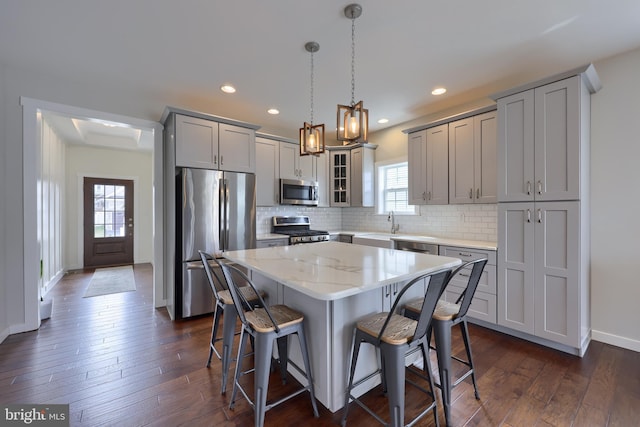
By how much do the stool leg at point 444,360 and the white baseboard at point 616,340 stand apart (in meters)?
2.15

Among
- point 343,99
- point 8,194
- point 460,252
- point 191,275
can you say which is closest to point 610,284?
point 460,252

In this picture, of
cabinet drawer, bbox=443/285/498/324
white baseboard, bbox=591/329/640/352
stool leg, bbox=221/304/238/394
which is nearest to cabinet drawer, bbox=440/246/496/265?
cabinet drawer, bbox=443/285/498/324

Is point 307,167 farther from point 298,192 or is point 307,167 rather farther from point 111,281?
point 111,281

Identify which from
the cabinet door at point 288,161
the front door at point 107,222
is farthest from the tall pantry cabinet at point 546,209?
the front door at point 107,222

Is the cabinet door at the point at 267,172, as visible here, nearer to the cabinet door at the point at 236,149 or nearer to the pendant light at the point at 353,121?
the cabinet door at the point at 236,149

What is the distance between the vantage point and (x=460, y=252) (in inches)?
123

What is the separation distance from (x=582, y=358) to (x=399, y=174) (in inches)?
124

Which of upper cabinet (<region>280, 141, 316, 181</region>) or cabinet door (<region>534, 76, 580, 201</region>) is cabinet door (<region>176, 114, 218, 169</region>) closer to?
upper cabinet (<region>280, 141, 316, 181</region>)

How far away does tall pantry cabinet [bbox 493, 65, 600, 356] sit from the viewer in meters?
2.40

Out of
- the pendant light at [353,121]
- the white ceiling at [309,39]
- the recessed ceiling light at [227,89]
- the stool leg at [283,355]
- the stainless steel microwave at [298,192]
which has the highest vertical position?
the recessed ceiling light at [227,89]

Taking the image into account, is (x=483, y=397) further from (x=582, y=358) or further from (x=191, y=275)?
(x=191, y=275)

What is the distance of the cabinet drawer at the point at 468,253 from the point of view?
2.92 m

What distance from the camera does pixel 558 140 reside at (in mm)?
2492

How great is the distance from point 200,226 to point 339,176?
8.78ft
